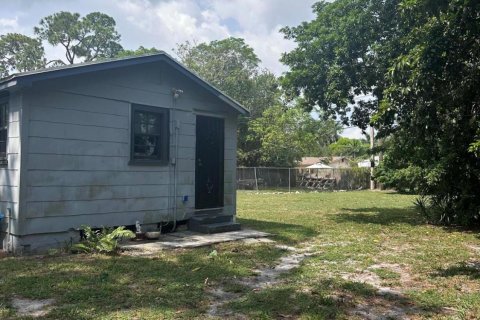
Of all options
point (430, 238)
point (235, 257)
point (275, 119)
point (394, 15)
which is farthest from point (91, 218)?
point (275, 119)

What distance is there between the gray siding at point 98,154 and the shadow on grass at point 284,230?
1.79 m

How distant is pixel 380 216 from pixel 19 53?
121 ft

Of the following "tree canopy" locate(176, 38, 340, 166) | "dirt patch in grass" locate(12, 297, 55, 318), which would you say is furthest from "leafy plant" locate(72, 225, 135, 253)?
"tree canopy" locate(176, 38, 340, 166)

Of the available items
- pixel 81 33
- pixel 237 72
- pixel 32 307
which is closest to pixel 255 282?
pixel 32 307

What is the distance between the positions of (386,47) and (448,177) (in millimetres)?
3574

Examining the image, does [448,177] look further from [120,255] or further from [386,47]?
[120,255]

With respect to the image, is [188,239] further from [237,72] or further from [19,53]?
[19,53]

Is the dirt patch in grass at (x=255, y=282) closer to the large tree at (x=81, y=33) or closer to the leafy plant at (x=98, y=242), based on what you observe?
the leafy plant at (x=98, y=242)

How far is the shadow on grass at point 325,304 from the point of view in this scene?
3.95 meters

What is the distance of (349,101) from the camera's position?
1229 cm

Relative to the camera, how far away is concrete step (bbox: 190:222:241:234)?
849 centimetres

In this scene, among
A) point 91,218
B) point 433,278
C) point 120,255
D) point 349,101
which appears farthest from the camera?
point 349,101

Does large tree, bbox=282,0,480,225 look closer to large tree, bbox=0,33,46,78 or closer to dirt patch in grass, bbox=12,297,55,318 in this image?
dirt patch in grass, bbox=12,297,55,318

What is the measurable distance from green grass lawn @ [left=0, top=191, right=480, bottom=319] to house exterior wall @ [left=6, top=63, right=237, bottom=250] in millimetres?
969
